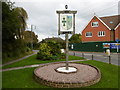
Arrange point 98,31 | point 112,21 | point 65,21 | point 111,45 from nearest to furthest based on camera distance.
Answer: point 65,21 < point 111,45 < point 98,31 < point 112,21

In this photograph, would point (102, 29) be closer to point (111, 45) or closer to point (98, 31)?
point (98, 31)

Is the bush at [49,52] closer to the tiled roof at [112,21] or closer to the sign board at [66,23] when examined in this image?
the sign board at [66,23]

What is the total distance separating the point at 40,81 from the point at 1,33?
673 cm

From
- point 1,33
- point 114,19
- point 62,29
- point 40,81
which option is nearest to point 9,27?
point 1,33

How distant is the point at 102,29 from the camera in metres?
27.3

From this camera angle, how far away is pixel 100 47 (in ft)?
78.9

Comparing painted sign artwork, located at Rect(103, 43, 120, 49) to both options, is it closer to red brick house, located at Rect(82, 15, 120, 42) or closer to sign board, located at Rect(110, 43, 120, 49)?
sign board, located at Rect(110, 43, 120, 49)

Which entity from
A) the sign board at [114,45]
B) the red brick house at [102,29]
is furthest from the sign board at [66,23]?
the red brick house at [102,29]

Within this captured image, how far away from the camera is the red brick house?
26109 mm

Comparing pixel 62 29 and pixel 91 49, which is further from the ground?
pixel 62 29

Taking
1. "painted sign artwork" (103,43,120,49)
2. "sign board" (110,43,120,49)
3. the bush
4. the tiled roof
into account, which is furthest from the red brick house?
the bush

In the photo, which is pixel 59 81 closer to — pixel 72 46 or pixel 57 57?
pixel 57 57

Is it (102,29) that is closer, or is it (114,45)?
(114,45)

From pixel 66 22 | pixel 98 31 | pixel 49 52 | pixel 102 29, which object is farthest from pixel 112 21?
pixel 66 22
